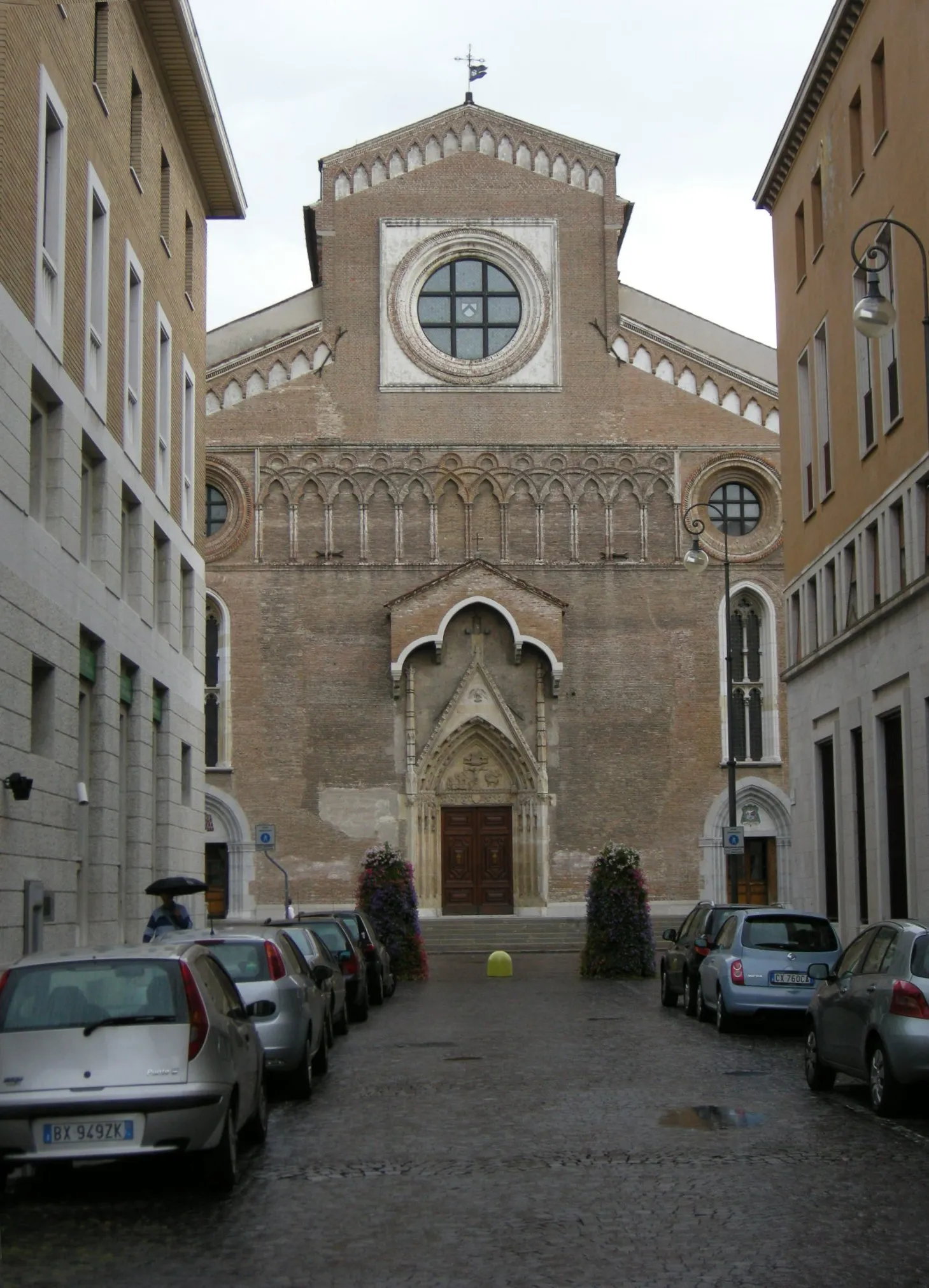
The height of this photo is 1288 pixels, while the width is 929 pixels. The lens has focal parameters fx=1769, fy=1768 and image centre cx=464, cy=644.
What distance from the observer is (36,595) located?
19.3 meters

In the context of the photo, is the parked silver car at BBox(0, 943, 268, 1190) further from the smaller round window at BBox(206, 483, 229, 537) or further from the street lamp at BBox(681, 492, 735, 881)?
the smaller round window at BBox(206, 483, 229, 537)

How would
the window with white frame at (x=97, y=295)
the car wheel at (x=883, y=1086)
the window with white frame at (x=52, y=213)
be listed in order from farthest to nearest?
the window with white frame at (x=97, y=295)
the window with white frame at (x=52, y=213)
the car wheel at (x=883, y=1086)

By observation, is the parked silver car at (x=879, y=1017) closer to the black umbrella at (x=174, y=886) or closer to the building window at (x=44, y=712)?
the black umbrella at (x=174, y=886)

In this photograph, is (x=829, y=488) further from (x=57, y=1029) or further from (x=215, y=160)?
(x=57, y=1029)

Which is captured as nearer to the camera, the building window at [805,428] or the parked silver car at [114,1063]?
the parked silver car at [114,1063]

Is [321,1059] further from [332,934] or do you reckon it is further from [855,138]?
[855,138]

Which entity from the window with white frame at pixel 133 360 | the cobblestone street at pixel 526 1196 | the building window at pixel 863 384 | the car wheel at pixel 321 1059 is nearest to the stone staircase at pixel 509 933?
the building window at pixel 863 384

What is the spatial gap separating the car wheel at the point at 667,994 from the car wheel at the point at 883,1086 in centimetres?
1086

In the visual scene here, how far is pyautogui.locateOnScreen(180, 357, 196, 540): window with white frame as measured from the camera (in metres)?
30.0

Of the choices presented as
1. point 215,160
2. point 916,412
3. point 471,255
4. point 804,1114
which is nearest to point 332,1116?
point 804,1114

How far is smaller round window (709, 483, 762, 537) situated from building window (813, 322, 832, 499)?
47.3 feet

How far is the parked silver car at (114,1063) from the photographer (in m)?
9.25

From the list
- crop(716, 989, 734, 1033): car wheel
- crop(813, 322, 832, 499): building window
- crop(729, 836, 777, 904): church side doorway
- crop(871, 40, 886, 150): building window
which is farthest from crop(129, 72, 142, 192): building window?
crop(729, 836, 777, 904): church side doorway

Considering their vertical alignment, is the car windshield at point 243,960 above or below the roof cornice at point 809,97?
below
